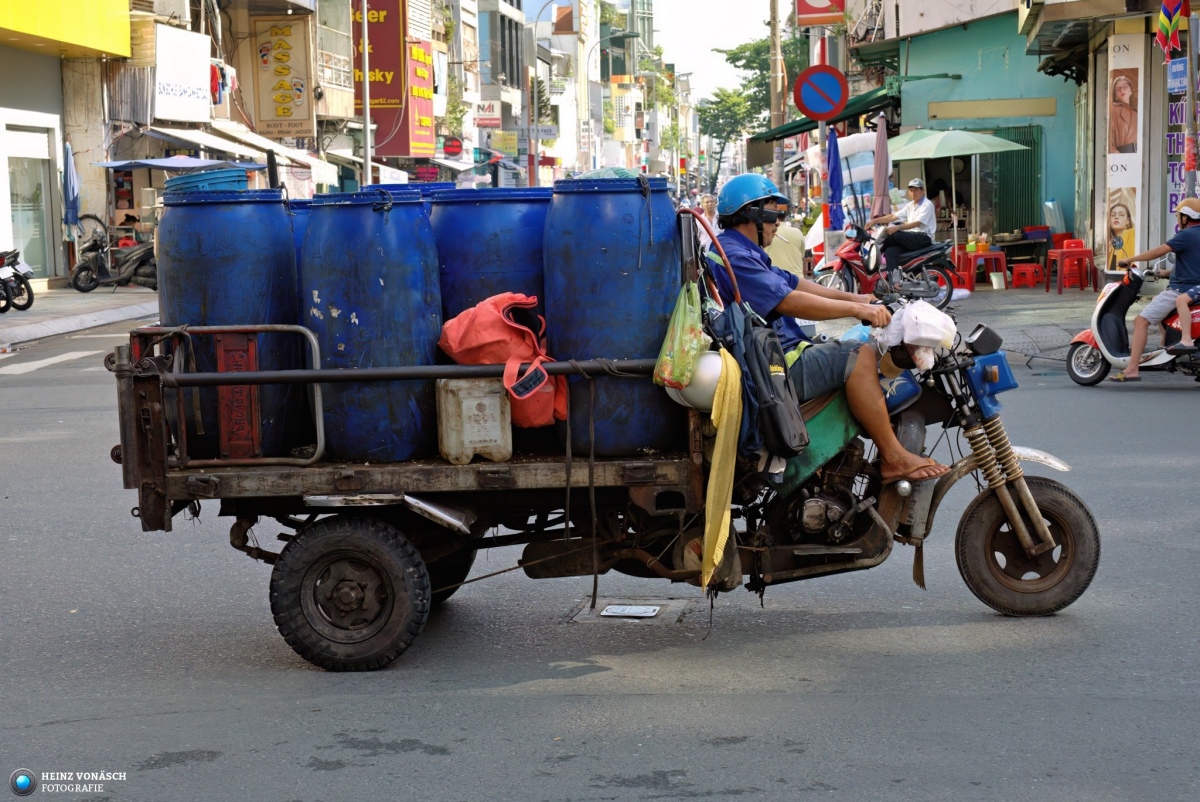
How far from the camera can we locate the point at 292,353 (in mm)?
5047

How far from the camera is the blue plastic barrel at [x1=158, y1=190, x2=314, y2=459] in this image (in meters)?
4.89

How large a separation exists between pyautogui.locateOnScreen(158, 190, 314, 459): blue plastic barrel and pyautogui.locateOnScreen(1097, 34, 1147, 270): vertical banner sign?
16.2m

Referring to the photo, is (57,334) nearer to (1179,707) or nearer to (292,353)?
(292,353)

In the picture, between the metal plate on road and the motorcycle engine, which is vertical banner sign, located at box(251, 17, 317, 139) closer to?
the metal plate on road

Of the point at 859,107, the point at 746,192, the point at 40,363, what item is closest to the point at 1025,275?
the point at 859,107

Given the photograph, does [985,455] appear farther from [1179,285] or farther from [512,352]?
[1179,285]

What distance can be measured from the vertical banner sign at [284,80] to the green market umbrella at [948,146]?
20.6 m

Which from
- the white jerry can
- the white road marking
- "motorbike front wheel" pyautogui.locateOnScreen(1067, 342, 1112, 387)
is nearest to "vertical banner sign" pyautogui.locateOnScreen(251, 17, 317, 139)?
the white road marking

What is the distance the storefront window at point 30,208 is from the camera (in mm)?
26516

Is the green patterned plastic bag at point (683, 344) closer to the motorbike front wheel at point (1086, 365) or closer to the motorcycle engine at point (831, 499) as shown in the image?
the motorcycle engine at point (831, 499)

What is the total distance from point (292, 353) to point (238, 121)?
34411 mm

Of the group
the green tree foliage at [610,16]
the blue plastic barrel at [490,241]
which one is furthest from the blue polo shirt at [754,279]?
the green tree foliage at [610,16]

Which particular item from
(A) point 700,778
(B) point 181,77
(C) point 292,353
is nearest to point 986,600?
(A) point 700,778

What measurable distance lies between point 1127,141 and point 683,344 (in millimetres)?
16440
